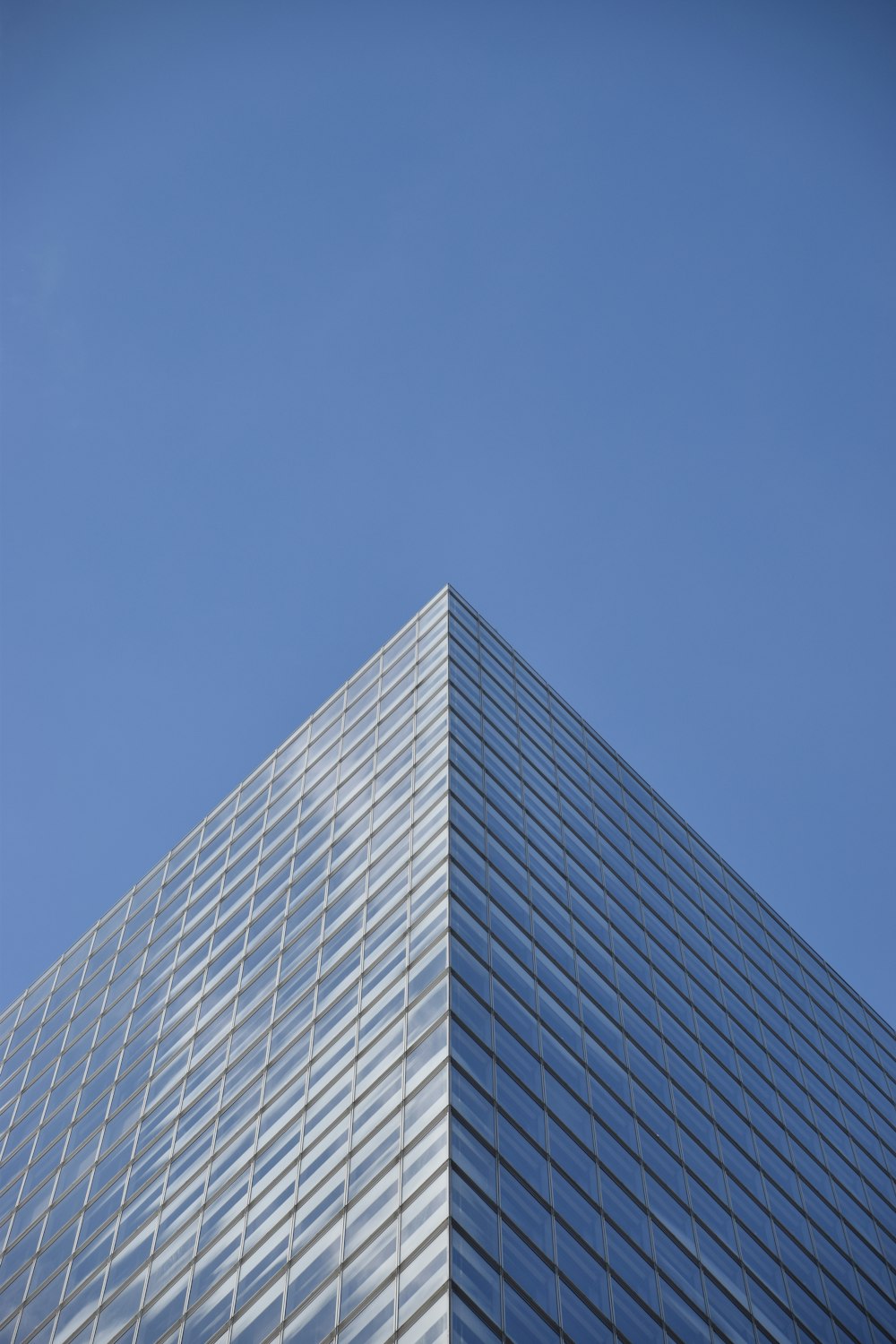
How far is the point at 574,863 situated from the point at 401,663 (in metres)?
10.8

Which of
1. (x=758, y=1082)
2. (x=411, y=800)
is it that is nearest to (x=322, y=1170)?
(x=411, y=800)

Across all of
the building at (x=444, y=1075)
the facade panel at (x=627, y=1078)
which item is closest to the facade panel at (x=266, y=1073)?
the building at (x=444, y=1075)

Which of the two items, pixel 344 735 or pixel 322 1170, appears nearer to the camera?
pixel 322 1170

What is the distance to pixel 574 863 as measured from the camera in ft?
143

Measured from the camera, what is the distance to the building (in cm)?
2883

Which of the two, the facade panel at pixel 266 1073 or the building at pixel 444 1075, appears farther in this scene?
the facade panel at pixel 266 1073

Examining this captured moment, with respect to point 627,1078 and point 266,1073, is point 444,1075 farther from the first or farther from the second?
point 266,1073

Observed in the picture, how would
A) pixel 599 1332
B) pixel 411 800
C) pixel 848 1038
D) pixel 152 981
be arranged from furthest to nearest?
pixel 848 1038
pixel 152 981
pixel 411 800
pixel 599 1332

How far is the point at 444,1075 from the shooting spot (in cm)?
2931

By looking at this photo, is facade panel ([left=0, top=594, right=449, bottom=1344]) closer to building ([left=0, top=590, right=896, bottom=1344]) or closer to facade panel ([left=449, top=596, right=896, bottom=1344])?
building ([left=0, top=590, right=896, bottom=1344])

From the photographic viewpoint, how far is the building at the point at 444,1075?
1135 inches

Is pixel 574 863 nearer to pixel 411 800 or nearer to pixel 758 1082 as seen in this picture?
pixel 411 800

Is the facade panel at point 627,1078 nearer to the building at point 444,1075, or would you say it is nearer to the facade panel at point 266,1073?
the building at point 444,1075

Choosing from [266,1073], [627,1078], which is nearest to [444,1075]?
[627,1078]
